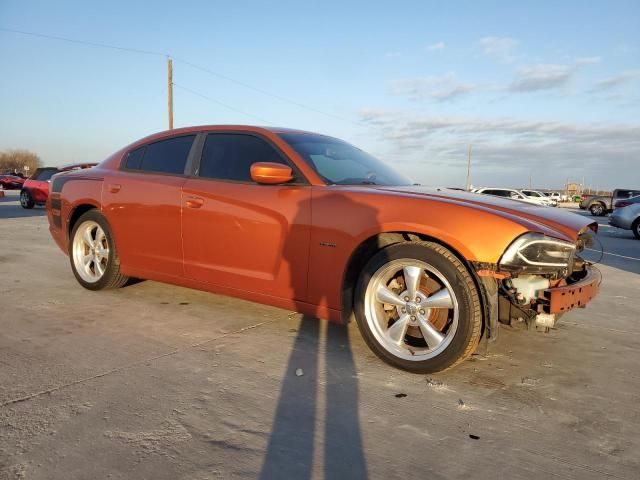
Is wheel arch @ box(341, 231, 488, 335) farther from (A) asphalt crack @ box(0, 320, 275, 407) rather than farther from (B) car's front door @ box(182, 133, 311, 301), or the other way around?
(A) asphalt crack @ box(0, 320, 275, 407)

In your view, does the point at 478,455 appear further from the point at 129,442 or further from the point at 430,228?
the point at 129,442

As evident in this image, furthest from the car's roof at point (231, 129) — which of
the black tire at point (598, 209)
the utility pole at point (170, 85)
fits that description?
the black tire at point (598, 209)

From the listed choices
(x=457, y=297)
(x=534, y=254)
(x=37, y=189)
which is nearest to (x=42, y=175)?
(x=37, y=189)

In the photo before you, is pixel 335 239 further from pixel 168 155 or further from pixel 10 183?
pixel 10 183

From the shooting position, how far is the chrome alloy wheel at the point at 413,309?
2.83 meters

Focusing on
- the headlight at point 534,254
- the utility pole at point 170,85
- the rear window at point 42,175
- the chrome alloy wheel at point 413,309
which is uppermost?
the utility pole at point 170,85

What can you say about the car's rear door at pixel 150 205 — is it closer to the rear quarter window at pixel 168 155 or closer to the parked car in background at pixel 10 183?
the rear quarter window at pixel 168 155

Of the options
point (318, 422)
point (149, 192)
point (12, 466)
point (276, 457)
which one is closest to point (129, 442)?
point (12, 466)

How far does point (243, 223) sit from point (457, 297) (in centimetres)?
161

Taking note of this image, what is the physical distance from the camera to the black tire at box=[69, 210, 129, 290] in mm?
4461

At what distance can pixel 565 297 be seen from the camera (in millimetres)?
2730

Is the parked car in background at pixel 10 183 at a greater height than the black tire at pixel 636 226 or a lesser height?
greater

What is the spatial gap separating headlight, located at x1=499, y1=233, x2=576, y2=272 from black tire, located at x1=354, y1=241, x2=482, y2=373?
0.25 m

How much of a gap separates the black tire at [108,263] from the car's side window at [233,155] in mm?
1224
